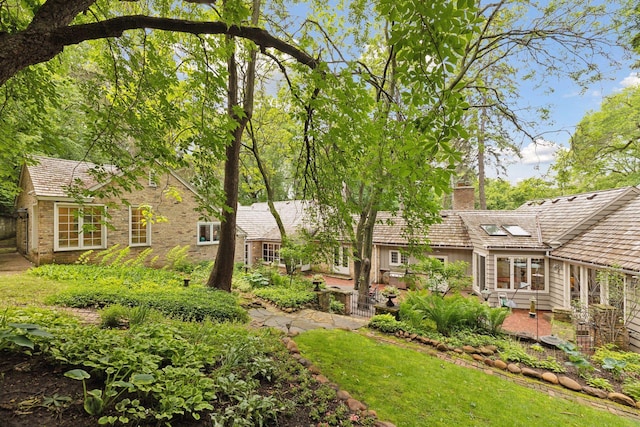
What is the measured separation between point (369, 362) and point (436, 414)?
1422mm

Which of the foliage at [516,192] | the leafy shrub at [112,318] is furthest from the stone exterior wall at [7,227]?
the foliage at [516,192]

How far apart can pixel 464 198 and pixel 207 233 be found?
15.2 m

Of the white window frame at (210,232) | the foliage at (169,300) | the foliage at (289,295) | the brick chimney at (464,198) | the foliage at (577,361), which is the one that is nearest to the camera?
the foliage at (577,361)

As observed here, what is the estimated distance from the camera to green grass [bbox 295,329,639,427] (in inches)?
138

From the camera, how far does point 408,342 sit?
255 inches

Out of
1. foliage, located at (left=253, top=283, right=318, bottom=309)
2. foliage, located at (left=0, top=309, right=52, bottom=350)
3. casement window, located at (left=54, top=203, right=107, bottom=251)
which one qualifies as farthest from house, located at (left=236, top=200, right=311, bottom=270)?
foliage, located at (left=0, top=309, right=52, bottom=350)

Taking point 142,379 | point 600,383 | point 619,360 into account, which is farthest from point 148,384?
point 619,360

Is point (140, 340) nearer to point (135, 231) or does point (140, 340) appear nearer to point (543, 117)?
point (543, 117)

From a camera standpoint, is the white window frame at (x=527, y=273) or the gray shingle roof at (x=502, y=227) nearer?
the white window frame at (x=527, y=273)

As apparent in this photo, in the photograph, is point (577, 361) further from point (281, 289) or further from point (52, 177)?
point (52, 177)

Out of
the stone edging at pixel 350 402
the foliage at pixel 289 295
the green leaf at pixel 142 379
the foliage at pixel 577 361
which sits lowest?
the foliage at pixel 577 361

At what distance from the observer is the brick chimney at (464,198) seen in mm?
16344

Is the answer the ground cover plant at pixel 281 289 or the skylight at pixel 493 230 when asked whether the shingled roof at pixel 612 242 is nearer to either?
the skylight at pixel 493 230

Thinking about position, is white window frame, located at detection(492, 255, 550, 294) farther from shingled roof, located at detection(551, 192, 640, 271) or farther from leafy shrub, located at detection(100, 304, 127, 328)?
leafy shrub, located at detection(100, 304, 127, 328)
